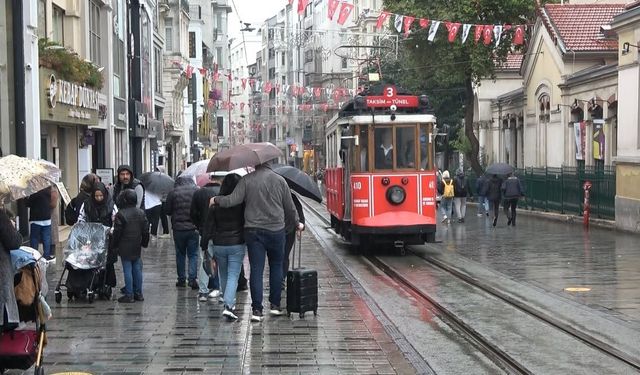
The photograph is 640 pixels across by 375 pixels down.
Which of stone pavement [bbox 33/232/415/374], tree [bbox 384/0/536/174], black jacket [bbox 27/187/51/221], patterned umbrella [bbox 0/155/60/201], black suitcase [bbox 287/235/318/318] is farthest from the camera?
tree [bbox 384/0/536/174]

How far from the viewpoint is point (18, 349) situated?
309 inches

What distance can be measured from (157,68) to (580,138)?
950 inches

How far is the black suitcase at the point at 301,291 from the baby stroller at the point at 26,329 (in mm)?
3808

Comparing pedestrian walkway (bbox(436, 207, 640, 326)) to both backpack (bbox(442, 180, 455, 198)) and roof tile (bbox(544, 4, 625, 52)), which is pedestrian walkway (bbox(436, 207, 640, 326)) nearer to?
backpack (bbox(442, 180, 455, 198))

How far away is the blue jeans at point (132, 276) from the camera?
12914 millimetres

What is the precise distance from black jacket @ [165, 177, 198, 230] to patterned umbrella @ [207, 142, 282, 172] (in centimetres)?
238

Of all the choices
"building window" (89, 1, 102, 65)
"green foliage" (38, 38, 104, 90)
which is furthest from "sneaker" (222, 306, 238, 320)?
"building window" (89, 1, 102, 65)

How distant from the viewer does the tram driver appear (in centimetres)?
2020

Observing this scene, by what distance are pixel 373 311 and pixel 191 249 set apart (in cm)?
314

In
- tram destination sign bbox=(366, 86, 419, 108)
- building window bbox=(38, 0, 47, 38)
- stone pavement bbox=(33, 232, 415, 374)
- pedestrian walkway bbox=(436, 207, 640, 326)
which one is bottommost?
pedestrian walkway bbox=(436, 207, 640, 326)

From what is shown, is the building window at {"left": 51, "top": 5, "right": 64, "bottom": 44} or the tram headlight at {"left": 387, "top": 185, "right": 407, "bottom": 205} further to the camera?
the building window at {"left": 51, "top": 5, "right": 64, "bottom": 44}

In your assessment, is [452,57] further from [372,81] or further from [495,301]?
[495,301]

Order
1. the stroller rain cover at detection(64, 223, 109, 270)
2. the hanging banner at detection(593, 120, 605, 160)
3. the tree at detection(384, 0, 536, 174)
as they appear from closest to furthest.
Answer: the stroller rain cover at detection(64, 223, 109, 270), the hanging banner at detection(593, 120, 605, 160), the tree at detection(384, 0, 536, 174)

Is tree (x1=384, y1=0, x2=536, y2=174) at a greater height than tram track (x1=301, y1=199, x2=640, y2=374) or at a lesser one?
greater
